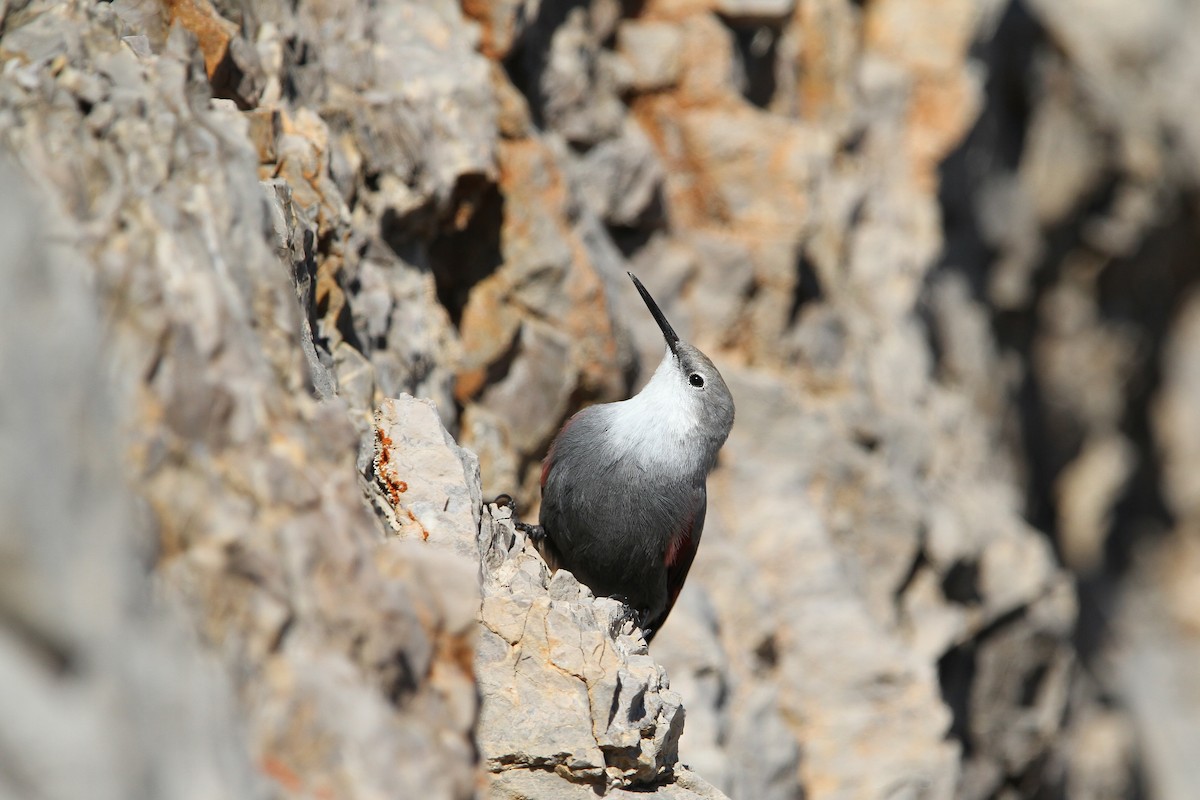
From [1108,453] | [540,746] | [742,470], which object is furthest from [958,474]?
[540,746]

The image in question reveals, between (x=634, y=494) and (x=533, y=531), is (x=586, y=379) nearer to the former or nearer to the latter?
(x=533, y=531)

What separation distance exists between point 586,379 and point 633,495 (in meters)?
1.51

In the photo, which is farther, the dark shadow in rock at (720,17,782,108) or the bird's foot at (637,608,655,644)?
the dark shadow in rock at (720,17,782,108)

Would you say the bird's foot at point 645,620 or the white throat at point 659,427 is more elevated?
the white throat at point 659,427

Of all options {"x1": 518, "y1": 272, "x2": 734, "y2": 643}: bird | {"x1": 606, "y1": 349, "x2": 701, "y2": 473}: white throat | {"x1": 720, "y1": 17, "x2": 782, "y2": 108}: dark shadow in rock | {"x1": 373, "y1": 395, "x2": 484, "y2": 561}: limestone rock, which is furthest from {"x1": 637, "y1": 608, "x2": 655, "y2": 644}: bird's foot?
{"x1": 720, "y1": 17, "x2": 782, "y2": 108}: dark shadow in rock

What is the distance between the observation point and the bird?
488cm

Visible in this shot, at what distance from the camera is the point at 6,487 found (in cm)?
208

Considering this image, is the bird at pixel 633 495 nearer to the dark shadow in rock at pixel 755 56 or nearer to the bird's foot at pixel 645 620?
the bird's foot at pixel 645 620

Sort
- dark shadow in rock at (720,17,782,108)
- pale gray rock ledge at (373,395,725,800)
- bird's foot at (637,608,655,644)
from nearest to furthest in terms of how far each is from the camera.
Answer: pale gray rock ledge at (373,395,725,800), bird's foot at (637,608,655,644), dark shadow in rock at (720,17,782,108)

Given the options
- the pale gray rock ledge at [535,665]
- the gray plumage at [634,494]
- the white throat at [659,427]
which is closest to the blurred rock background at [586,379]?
the pale gray rock ledge at [535,665]

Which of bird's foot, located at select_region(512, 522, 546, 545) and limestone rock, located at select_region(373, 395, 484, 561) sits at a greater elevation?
limestone rock, located at select_region(373, 395, 484, 561)

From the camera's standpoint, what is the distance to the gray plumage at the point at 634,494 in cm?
488

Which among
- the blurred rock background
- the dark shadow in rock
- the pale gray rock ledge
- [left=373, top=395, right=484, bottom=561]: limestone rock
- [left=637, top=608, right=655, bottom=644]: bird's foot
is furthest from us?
the dark shadow in rock

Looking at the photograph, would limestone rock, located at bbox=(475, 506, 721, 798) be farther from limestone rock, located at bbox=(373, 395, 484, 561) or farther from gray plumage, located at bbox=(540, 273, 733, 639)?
gray plumage, located at bbox=(540, 273, 733, 639)
